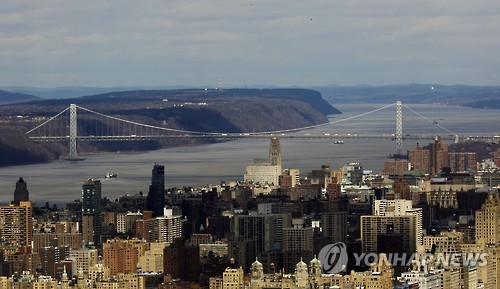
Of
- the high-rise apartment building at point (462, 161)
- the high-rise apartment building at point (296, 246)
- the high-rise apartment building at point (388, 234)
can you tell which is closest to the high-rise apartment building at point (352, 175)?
the high-rise apartment building at point (462, 161)

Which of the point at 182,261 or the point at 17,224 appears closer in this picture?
the point at 182,261

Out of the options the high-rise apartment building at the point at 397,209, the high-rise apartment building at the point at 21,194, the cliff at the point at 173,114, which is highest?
the cliff at the point at 173,114

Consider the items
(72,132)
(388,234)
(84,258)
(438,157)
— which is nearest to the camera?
(84,258)

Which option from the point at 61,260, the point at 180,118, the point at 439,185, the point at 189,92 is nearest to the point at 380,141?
the point at 180,118

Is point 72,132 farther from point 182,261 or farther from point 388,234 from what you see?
point 182,261

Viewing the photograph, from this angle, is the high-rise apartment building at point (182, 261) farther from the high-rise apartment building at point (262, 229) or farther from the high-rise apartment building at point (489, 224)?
the high-rise apartment building at point (489, 224)

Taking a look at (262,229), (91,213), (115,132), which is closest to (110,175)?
(91,213)
